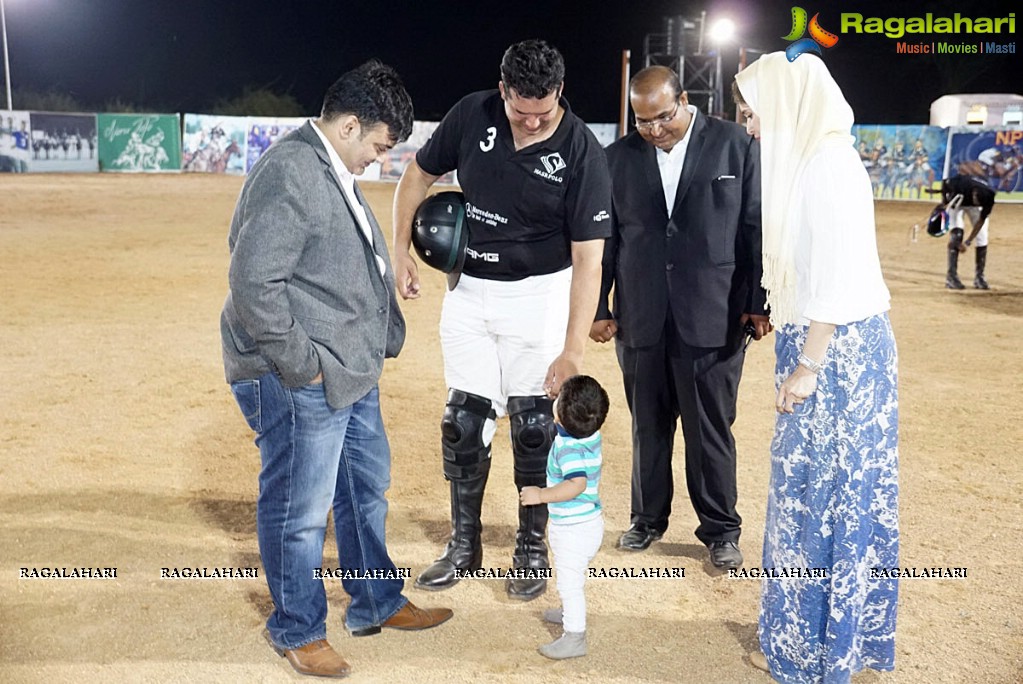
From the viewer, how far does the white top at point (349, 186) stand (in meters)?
3.38

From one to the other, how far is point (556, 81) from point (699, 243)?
1110 millimetres

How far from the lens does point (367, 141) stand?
11.2 feet

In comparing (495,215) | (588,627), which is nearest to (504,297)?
(495,215)

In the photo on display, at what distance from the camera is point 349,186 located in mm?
3471

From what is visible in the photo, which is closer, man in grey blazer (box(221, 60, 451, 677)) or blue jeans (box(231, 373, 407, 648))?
man in grey blazer (box(221, 60, 451, 677))

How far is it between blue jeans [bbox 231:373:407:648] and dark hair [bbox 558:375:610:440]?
767 mm

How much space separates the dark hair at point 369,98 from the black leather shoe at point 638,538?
2450 mm

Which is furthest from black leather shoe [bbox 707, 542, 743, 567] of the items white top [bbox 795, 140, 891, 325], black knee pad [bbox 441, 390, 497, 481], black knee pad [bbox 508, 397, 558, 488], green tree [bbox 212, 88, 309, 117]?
green tree [bbox 212, 88, 309, 117]

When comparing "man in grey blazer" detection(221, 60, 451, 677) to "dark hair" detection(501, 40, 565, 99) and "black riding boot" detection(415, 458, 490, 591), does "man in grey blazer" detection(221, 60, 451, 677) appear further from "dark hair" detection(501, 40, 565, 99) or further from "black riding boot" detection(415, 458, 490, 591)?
"black riding boot" detection(415, 458, 490, 591)

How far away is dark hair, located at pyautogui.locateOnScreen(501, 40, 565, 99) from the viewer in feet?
12.4

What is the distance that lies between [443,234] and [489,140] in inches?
17.7

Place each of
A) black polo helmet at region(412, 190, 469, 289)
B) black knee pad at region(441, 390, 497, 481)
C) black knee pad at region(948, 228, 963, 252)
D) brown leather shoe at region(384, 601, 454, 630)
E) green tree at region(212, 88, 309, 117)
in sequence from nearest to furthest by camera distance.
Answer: brown leather shoe at region(384, 601, 454, 630) < black polo helmet at region(412, 190, 469, 289) < black knee pad at region(441, 390, 497, 481) < black knee pad at region(948, 228, 963, 252) < green tree at region(212, 88, 309, 117)

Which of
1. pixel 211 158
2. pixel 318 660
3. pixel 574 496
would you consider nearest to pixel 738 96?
pixel 574 496

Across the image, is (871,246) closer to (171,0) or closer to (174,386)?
(174,386)
